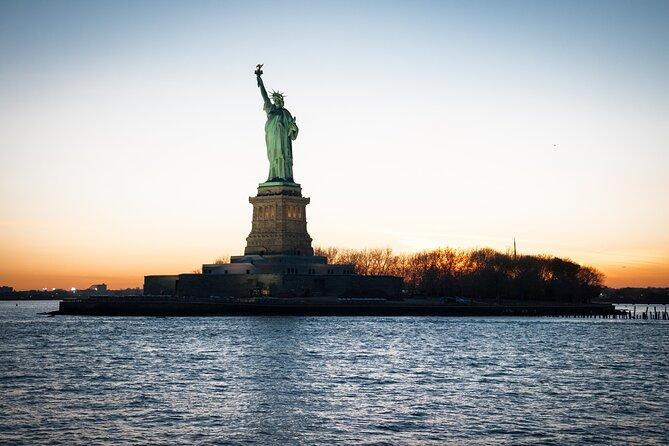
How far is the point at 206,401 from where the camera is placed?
37.5 m

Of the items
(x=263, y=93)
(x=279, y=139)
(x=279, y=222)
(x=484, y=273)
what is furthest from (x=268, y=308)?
(x=484, y=273)

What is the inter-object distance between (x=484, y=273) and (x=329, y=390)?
4404 inches

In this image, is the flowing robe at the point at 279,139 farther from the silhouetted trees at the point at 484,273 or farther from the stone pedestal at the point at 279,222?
the silhouetted trees at the point at 484,273

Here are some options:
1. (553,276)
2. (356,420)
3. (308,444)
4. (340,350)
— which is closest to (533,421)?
(356,420)

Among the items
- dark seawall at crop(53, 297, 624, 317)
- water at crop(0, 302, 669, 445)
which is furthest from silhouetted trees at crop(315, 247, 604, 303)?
water at crop(0, 302, 669, 445)

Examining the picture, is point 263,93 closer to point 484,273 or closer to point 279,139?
point 279,139

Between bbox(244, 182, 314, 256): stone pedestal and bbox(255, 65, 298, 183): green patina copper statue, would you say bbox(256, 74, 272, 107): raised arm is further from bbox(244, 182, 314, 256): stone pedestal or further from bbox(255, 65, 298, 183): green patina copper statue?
bbox(244, 182, 314, 256): stone pedestal

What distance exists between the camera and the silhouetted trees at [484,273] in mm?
149625

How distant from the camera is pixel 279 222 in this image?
11975cm

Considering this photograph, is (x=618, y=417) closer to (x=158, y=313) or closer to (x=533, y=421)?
(x=533, y=421)

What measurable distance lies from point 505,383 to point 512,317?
8687cm

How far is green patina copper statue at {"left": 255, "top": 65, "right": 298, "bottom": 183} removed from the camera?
122 m

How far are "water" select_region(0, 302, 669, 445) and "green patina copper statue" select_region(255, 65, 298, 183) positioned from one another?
1910 inches

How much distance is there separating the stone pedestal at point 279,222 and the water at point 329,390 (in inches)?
1694
